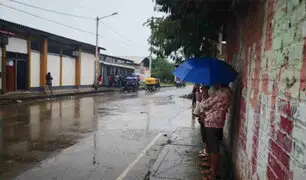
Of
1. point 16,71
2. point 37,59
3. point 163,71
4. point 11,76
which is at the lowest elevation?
point 11,76

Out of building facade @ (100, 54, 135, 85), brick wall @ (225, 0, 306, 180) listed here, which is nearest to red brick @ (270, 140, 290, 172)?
brick wall @ (225, 0, 306, 180)

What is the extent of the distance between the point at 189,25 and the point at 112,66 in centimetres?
3508

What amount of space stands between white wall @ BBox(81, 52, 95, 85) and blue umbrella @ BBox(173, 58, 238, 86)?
27201 millimetres

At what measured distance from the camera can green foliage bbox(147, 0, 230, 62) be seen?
14.8 feet

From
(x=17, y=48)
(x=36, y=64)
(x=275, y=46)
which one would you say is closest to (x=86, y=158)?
(x=275, y=46)

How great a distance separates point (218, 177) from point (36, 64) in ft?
69.7

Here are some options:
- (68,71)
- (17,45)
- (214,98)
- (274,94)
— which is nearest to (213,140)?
(214,98)

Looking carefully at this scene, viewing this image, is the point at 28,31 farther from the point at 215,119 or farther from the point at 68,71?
the point at 215,119

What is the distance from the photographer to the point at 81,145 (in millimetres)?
6875

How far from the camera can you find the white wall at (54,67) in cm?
2448

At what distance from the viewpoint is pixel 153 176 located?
482 cm

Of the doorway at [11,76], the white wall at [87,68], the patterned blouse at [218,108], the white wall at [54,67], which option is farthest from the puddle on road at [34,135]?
the white wall at [87,68]

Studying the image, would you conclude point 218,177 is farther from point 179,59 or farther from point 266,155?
point 179,59

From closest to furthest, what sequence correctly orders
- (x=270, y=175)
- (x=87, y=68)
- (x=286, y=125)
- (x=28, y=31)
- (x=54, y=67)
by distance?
(x=286, y=125) → (x=270, y=175) → (x=28, y=31) → (x=54, y=67) → (x=87, y=68)
